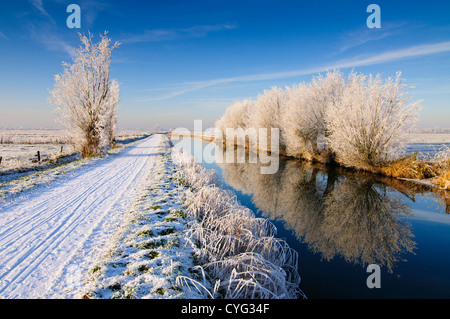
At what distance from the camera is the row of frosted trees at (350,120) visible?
43.3 feet

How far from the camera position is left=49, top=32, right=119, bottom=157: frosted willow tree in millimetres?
15289

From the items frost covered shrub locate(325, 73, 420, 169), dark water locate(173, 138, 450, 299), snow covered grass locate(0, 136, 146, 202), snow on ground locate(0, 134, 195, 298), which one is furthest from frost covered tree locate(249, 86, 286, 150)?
snow on ground locate(0, 134, 195, 298)

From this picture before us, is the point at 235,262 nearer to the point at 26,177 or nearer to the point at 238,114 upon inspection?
the point at 26,177

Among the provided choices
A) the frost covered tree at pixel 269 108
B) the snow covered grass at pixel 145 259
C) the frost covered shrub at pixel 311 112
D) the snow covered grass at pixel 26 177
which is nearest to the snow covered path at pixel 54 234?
the snow covered grass at pixel 145 259

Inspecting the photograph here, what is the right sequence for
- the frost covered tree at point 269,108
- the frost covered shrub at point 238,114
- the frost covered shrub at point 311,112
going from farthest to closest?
the frost covered shrub at point 238,114
the frost covered tree at point 269,108
the frost covered shrub at point 311,112

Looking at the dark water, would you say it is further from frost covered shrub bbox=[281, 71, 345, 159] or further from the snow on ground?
frost covered shrub bbox=[281, 71, 345, 159]

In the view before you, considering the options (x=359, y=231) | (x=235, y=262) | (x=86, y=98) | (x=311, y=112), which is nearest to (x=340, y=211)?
(x=359, y=231)

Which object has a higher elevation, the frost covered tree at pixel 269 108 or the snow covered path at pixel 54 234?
the frost covered tree at pixel 269 108

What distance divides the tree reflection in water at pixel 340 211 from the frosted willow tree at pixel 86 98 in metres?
10.7

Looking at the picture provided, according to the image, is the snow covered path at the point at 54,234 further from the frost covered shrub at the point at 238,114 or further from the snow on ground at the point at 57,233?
the frost covered shrub at the point at 238,114

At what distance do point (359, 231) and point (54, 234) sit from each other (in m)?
8.11

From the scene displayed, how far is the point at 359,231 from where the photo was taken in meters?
6.96

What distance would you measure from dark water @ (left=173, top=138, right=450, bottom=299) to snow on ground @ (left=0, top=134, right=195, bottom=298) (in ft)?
12.0
